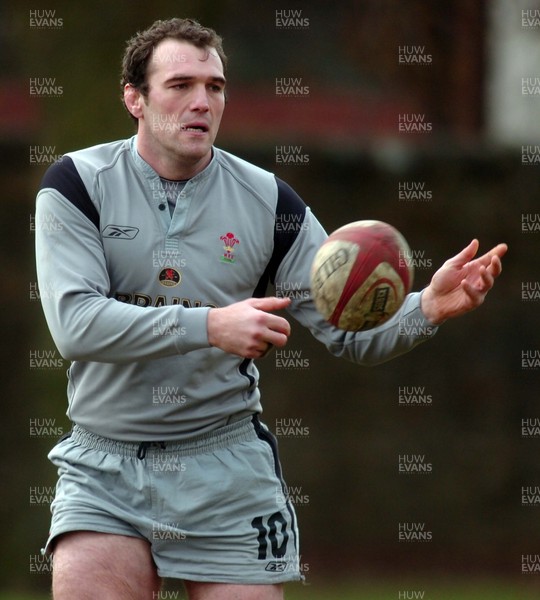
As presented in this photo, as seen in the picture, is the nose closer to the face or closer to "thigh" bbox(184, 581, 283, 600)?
the face

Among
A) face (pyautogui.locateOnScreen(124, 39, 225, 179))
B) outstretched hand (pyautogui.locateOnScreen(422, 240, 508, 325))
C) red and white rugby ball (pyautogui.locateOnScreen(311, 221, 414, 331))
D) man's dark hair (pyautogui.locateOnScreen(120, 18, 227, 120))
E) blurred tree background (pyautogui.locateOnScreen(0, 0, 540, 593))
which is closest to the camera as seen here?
red and white rugby ball (pyautogui.locateOnScreen(311, 221, 414, 331))

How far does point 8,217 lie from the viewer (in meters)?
10.3

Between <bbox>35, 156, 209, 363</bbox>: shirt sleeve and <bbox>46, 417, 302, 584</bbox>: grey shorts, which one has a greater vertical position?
<bbox>35, 156, 209, 363</bbox>: shirt sleeve

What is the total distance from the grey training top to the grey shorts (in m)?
0.09

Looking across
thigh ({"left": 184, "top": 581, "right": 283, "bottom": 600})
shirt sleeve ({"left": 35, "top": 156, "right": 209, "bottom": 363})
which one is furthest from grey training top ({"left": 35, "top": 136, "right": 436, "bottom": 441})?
thigh ({"left": 184, "top": 581, "right": 283, "bottom": 600})

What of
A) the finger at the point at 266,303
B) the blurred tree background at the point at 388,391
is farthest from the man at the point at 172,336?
the blurred tree background at the point at 388,391

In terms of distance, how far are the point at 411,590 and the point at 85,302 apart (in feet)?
19.2

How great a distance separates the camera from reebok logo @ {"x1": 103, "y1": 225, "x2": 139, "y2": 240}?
4.98 metres

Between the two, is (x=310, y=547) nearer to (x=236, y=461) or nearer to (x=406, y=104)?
(x=236, y=461)

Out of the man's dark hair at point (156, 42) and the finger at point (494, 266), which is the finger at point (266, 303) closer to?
the finger at point (494, 266)

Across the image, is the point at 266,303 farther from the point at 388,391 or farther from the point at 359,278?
the point at 388,391

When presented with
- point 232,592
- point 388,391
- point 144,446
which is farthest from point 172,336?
point 388,391

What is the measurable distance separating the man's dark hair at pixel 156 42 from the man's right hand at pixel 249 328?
128cm

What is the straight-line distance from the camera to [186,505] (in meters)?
4.89
